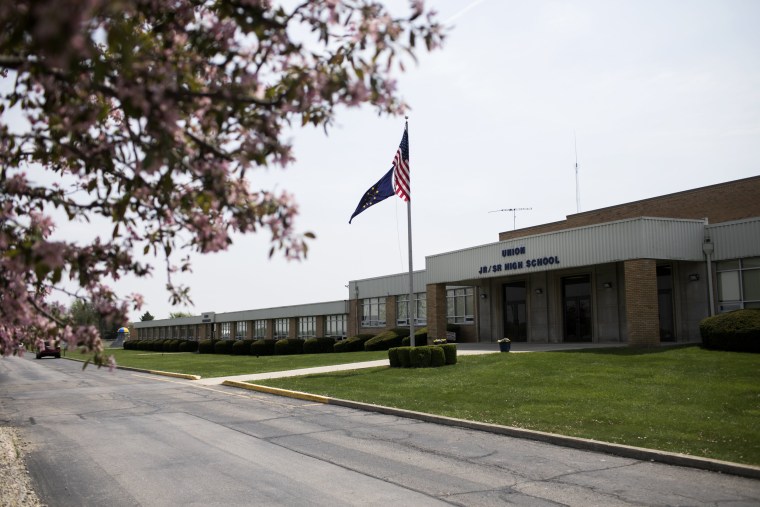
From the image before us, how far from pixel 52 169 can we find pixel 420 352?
19.2 m

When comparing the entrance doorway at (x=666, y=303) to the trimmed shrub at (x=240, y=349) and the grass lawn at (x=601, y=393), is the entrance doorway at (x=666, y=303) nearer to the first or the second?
the grass lawn at (x=601, y=393)

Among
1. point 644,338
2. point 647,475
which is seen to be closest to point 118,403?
point 647,475

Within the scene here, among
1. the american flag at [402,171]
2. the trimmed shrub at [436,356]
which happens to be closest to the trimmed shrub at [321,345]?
the trimmed shrub at [436,356]

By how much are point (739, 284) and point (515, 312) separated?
12.7 meters

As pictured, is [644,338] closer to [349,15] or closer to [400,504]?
[400,504]

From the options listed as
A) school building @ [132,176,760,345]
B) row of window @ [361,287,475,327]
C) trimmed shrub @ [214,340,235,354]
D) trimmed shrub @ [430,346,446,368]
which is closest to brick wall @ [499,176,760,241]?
school building @ [132,176,760,345]

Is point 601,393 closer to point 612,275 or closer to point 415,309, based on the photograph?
point 612,275

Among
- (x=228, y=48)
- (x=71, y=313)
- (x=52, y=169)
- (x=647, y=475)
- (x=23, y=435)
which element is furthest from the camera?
(x=23, y=435)

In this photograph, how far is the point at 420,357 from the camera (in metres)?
23.9

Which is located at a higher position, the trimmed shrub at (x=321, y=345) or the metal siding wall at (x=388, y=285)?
the metal siding wall at (x=388, y=285)

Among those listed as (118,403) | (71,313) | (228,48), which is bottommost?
(118,403)

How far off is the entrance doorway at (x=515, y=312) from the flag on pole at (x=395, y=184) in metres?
14.8

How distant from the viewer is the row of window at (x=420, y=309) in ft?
136

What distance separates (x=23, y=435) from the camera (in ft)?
43.9
